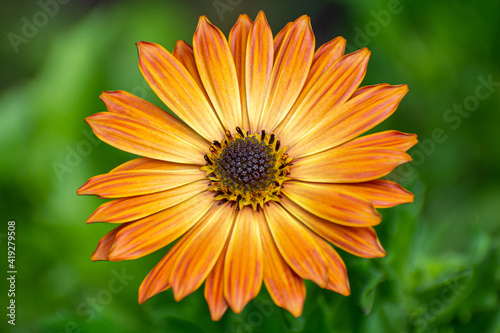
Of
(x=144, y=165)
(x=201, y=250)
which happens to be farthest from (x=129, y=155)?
(x=201, y=250)

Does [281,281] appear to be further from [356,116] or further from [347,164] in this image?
[356,116]

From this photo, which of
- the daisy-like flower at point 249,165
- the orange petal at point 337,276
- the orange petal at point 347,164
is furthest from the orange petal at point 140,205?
the orange petal at point 337,276

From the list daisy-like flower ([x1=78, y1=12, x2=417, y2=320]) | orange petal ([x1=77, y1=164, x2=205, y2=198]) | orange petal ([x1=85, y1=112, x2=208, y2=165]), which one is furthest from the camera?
orange petal ([x1=85, y1=112, x2=208, y2=165])

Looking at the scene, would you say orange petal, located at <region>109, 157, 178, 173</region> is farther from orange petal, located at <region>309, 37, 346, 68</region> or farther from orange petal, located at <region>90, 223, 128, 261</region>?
orange petal, located at <region>309, 37, 346, 68</region>

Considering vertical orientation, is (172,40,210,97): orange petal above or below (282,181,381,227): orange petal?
above

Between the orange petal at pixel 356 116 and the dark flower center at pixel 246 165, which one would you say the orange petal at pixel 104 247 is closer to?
the dark flower center at pixel 246 165

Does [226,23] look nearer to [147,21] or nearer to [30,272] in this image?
[147,21]

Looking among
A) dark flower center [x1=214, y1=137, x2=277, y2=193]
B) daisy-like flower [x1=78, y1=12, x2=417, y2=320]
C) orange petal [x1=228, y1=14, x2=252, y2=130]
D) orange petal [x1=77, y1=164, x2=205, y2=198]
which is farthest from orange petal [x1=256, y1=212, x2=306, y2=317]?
orange petal [x1=228, y1=14, x2=252, y2=130]
